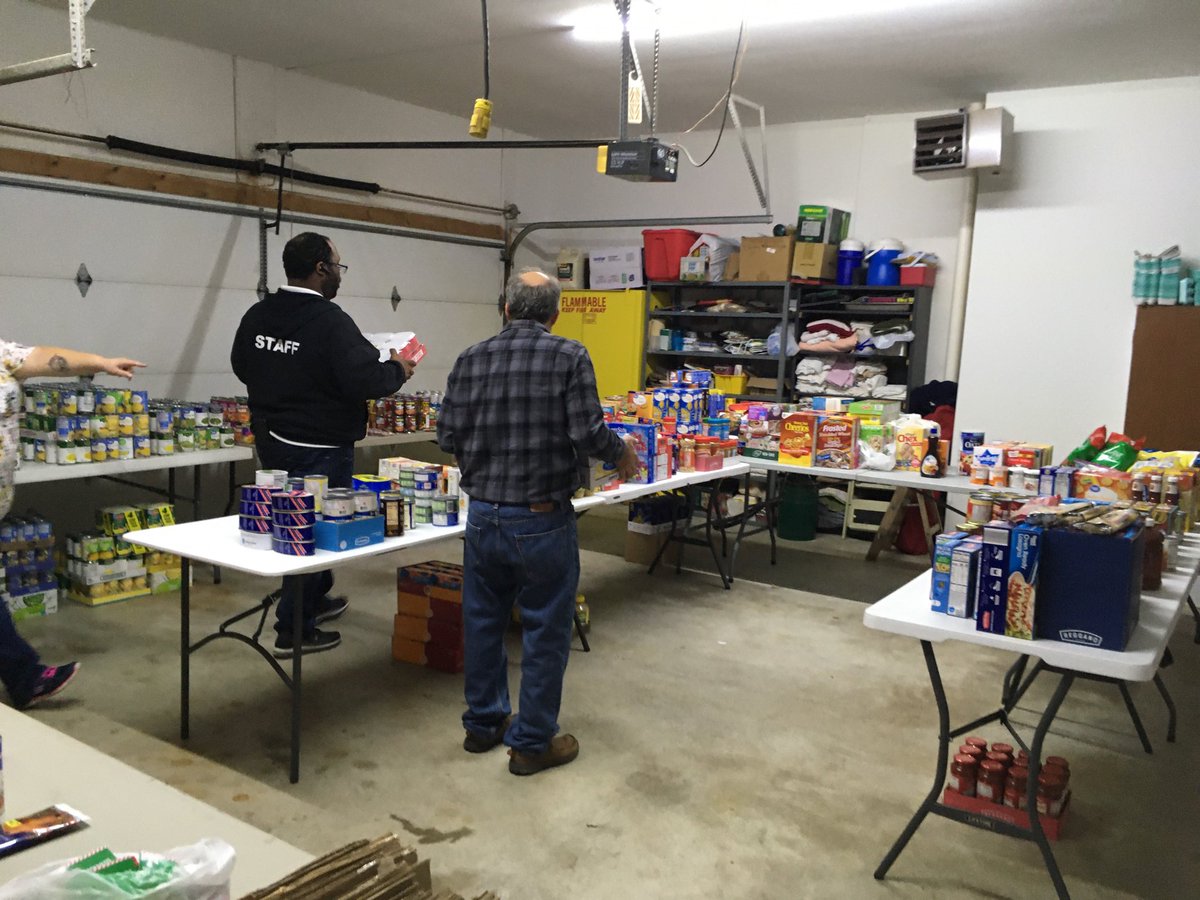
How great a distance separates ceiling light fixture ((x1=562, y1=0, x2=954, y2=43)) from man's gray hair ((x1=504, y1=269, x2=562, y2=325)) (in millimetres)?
2070

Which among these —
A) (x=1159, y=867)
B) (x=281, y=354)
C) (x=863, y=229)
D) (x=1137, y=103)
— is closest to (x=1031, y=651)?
(x=1159, y=867)

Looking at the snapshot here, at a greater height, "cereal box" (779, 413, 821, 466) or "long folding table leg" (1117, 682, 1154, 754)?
"cereal box" (779, 413, 821, 466)

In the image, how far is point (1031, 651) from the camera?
2.40 metres

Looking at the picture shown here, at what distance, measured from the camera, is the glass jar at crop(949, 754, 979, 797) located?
302cm

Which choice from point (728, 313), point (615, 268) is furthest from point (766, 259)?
point (615, 268)

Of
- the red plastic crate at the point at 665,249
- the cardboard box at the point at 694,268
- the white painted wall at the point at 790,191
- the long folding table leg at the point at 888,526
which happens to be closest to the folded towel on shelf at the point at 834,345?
the white painted wall at the point at 790,191

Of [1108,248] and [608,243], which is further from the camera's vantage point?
[608,243]

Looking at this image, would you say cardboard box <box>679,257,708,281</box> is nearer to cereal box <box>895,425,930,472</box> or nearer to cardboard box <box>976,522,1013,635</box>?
cereal box <box>895,425,930,472</box>

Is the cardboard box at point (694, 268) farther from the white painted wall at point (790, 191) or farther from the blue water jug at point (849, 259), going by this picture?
the blue water jug at point (849, 259)

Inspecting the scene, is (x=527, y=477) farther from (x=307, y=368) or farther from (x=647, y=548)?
(x=647, y=548)

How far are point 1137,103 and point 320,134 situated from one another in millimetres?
5840

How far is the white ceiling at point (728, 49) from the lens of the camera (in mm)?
5059

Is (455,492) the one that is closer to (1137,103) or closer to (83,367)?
(83,367)

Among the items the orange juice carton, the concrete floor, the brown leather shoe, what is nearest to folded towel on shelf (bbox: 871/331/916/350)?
the concrete floor
